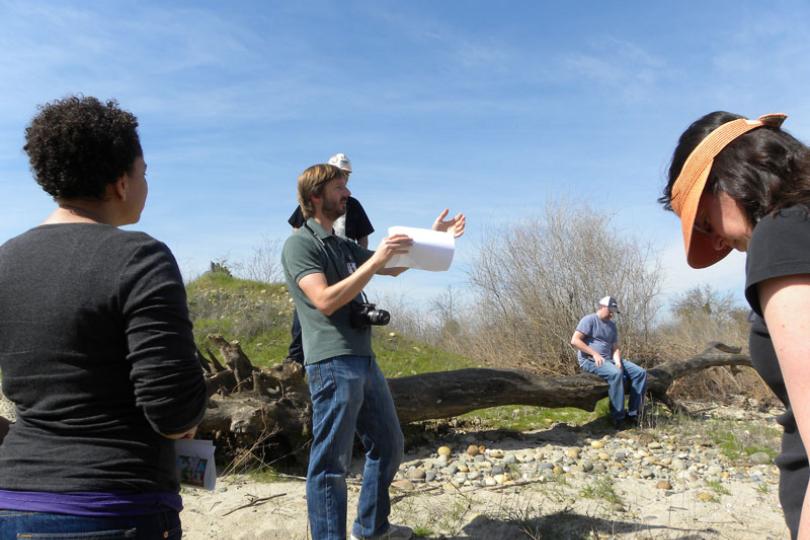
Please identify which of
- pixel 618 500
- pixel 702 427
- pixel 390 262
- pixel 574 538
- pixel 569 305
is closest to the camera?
pixel 390 262

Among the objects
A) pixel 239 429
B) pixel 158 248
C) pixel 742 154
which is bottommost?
pixel 239 429

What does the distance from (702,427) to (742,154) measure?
23.9 ft

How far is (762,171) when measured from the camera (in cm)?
150

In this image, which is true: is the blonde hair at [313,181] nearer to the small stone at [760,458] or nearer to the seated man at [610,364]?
the small stone at [760,458]

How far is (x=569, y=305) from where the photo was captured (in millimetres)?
13555

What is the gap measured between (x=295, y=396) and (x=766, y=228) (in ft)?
16.6

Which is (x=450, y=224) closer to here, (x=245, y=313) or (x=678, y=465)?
(x=678, y=465)

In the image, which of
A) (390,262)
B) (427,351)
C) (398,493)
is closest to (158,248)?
(390,262)

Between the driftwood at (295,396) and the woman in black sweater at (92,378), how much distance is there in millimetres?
3208

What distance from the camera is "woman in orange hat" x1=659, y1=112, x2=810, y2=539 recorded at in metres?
1.27

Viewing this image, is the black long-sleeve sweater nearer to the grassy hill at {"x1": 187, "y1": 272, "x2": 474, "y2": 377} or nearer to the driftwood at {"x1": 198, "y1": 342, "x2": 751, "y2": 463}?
the driftwood at {"x1": 198, "y1": 342, "x2": 751, "y2": 463}

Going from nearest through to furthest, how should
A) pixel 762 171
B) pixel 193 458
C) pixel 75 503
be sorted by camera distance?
pixel 762 171
pixel 75 503
pixel 193 458

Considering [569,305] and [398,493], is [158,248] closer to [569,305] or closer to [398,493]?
[398,493]

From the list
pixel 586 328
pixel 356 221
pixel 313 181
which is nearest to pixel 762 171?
pixel 313 181
